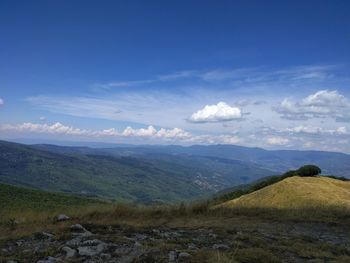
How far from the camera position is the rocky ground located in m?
8.60

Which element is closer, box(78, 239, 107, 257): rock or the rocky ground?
the rocky ground

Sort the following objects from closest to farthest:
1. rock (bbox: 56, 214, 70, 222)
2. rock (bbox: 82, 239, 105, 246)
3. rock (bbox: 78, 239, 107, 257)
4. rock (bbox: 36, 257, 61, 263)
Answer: rock (bbox: 36, 257, 61, 263) < rock (bbox: 78, 239, 107, 257) < rock (bbox: 82, 239, 105, 246) < rock (bbox: 56, 214, 70, 222)

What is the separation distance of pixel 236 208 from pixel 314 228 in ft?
12.9

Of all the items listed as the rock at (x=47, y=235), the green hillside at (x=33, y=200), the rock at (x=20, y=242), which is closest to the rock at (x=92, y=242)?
the rock at (x=47, y=235)

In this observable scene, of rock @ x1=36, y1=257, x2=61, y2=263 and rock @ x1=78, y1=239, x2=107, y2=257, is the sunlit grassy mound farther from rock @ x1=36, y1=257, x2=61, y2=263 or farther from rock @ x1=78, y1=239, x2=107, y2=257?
rock @ x1=36, y1=257, x2=61, y2=263

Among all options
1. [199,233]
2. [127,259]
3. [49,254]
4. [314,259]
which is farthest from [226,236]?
[49,254]

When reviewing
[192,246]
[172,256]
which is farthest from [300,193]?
[172,256]

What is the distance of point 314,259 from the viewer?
1017cm

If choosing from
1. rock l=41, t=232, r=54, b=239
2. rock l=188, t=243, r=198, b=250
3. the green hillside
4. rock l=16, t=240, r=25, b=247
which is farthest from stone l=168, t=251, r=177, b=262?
the green hillside

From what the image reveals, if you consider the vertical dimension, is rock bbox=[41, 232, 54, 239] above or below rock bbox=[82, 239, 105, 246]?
below

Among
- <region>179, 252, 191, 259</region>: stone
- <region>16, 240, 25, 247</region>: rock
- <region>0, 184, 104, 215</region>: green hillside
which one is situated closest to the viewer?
<region>179, 252, 191, 259</region>: stone

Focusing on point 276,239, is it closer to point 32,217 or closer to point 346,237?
point 346,237

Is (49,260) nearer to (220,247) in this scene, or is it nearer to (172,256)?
(172,256)

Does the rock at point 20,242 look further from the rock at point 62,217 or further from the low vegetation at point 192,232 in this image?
the rock at point 62,217
